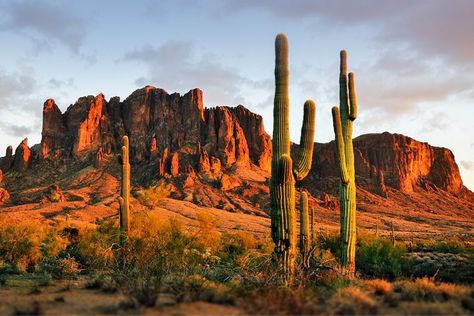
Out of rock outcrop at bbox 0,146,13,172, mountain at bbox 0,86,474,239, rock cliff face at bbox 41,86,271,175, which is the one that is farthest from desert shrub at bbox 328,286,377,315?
rock outcrop at bbox 0,146,13,172

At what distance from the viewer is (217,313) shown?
26.7 ft

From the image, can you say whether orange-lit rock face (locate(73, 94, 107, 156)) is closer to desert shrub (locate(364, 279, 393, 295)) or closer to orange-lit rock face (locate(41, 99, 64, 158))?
orange-lit rock face (locate(41, 99, 64, 158))

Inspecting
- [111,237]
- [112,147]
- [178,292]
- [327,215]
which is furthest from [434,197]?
[178,292]

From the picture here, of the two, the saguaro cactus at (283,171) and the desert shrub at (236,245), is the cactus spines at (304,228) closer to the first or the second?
the saguaro cactus at (283,171)

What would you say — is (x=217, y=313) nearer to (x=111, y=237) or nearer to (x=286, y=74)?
A: (x=286, y=74)

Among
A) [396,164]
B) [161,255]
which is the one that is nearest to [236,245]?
[161,255]

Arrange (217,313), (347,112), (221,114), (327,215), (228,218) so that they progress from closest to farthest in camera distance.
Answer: (217,313) → (347,112) → (228,218) → (327,215) → (221,114)

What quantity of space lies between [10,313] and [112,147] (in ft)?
357

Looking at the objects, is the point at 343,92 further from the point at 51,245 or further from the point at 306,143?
the point at 51,245

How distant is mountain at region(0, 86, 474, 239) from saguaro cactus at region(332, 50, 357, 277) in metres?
57.5

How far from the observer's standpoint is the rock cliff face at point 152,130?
368 feet

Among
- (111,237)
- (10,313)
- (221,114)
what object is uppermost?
(221,114)

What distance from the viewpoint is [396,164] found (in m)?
133

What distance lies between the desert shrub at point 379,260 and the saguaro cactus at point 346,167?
6.04 meters
